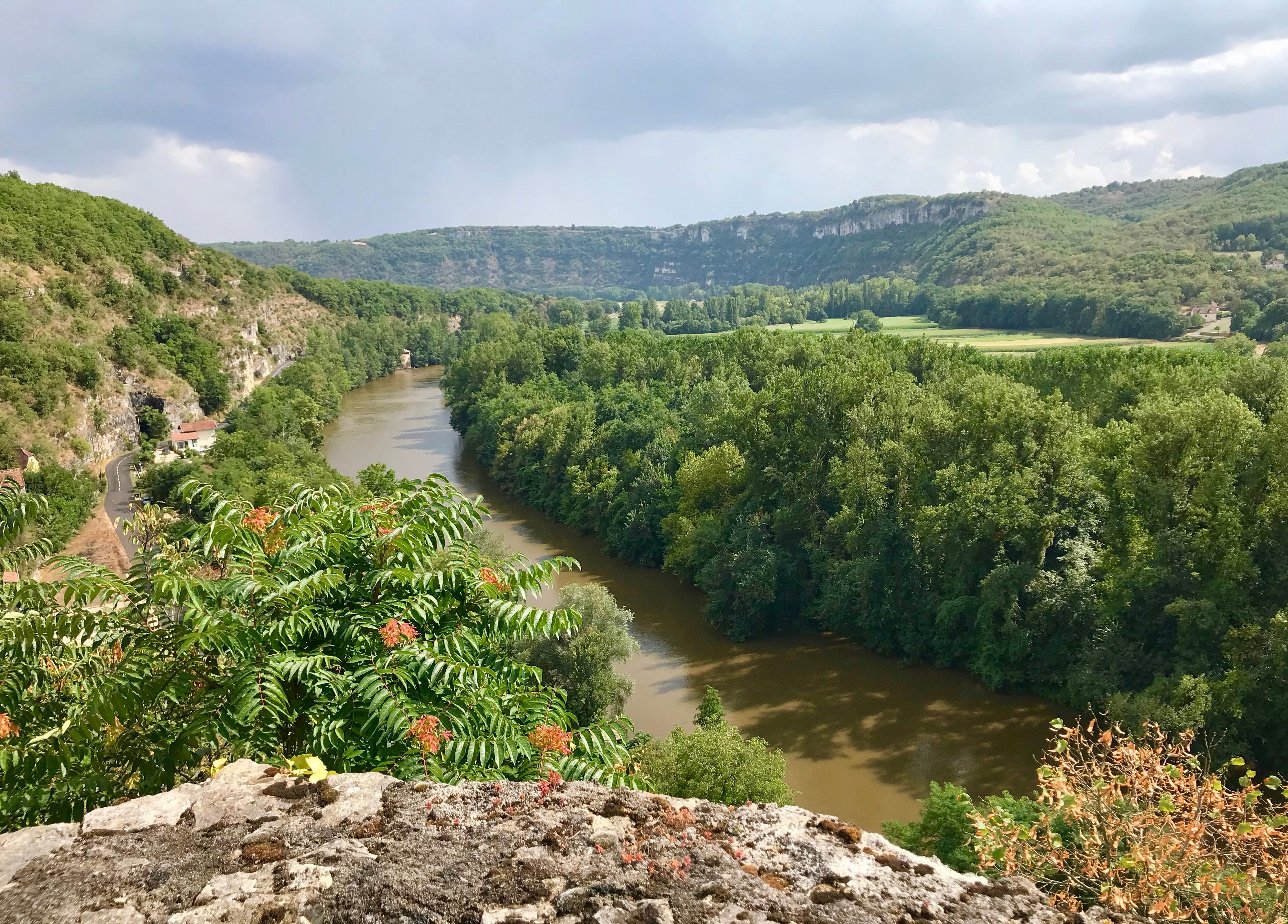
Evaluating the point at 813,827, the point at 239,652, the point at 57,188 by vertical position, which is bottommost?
the point at 813,827

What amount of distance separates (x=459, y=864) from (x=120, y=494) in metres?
51.4

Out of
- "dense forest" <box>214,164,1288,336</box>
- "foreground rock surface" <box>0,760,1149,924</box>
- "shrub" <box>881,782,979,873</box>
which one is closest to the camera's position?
"foreground rock surface" <box>0,760,1149,924</box>

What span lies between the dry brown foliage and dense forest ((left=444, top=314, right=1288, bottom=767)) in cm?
1457

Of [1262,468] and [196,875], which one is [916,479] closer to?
[1262,468]

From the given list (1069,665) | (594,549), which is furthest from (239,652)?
(594,549)

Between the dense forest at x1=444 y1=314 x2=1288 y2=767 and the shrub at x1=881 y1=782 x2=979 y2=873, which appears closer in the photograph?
the shrub at x1=881 y1=782 x2=979 y2=873

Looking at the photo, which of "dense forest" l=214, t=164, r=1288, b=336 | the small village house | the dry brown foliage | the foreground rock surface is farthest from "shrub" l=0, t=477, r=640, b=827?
"dense forest" l=214, t=164, r=1288, b=336

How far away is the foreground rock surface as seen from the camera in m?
3.71

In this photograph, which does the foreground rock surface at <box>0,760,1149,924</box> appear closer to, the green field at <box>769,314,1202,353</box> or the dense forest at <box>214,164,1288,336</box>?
the green field at <box>769,314,1202,353</box>

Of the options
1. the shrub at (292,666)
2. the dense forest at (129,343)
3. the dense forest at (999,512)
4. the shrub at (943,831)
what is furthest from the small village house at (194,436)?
the shrub at (292,666)

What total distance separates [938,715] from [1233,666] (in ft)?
26.5

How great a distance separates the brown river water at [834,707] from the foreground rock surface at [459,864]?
17.4 m

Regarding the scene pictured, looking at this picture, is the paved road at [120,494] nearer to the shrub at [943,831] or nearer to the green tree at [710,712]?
the green tree at [710,712]

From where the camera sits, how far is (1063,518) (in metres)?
25.5
